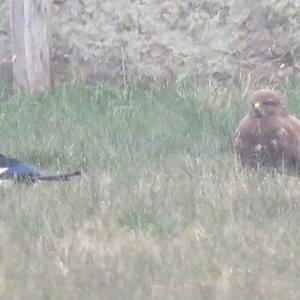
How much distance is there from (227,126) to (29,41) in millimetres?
2555

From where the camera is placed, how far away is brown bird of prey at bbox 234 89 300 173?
7031mm

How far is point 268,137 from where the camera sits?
710cm

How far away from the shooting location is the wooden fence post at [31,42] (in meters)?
10.1

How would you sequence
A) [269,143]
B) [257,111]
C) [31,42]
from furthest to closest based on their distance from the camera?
[31,42], [257,111], [269,143]

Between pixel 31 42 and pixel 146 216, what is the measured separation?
4.67 metres

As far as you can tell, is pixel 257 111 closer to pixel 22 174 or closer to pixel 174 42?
pixel 22 174

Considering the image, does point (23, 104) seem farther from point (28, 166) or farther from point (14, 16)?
point (28, 166)

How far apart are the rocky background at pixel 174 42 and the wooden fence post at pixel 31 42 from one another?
371 millimetres

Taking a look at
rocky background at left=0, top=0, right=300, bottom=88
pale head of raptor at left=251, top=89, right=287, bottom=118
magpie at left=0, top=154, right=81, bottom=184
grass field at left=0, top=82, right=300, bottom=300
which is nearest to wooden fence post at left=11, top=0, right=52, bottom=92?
rocky background at left=0, top=0, right=300, bottom=88

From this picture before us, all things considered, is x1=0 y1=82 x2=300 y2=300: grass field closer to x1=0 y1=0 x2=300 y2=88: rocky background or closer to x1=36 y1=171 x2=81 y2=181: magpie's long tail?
x1=36 y1=171 x2=81 y2=181: magpie's long tail

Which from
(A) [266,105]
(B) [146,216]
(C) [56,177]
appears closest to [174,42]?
(A) [266,105]

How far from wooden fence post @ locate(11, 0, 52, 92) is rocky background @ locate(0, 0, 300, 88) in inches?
14.6

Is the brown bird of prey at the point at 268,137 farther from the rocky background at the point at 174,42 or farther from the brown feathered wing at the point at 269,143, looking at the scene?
the rocky background at the point at 174,42

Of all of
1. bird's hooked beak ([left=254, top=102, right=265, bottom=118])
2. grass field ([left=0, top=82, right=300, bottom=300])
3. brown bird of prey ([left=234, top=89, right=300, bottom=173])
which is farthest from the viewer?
bird's hooked beak ([left=254, top=102, right=265, bottom=118])
